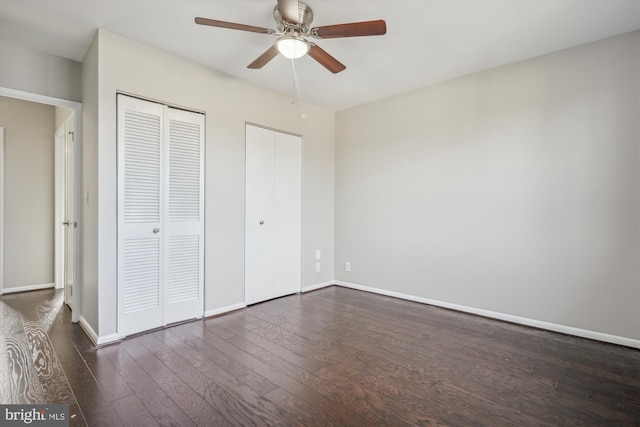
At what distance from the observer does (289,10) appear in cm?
194

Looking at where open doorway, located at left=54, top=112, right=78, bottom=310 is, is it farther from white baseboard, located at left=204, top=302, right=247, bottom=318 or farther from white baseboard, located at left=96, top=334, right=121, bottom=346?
white baseboard, located at left=204, top=302, right=247, bottom=318

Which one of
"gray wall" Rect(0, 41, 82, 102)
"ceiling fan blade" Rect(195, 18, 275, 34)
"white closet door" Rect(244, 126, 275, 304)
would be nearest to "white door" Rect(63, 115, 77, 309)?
"gray wall" Rect(0, 41, 82, 102)

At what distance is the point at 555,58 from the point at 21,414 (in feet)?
15.5

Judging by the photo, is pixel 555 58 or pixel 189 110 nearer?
pixel 555 58

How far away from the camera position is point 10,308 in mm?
3432

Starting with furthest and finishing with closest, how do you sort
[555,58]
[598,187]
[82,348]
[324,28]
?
[555,58] < [598,187] < [82,348] < [324,28]

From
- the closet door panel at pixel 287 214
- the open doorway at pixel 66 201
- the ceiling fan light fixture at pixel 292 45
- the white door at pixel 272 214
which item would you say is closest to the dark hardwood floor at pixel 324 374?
the open doorway at pixel 66 201

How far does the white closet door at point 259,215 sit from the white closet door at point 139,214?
3.20 ft

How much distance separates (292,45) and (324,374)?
7.72 feet

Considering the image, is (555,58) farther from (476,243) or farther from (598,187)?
(476,243)

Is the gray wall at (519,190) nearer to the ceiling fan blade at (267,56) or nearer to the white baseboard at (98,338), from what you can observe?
the ceiling fan blade at (267,56)

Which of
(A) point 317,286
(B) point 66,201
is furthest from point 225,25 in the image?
(A) point 317,286

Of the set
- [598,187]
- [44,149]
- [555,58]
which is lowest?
[598,187]

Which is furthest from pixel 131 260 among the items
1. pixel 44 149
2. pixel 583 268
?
pixel 583 268
